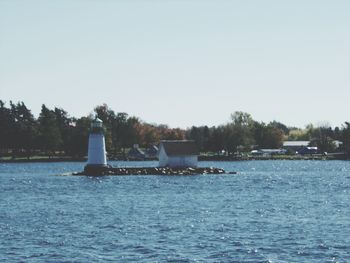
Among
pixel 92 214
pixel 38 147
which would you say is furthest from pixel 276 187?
pixel 38 147

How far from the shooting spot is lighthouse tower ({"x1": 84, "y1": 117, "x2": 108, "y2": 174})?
9794cm

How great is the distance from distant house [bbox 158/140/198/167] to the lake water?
92.3 feet

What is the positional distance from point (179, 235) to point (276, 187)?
43879mm

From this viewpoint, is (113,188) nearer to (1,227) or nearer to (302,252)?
(1,227)

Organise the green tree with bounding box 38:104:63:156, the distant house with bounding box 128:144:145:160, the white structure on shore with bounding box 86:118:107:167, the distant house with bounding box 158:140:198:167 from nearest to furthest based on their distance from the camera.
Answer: the white structure on shore with bounding box 86:118:107:167 → the distant house with bounding box 158:140:198:167 → the green tree with bounding box 38:104:63:156 → the distant house with bounding box 128:144:145:160

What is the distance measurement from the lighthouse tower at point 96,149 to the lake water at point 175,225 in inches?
816

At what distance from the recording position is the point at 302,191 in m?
75.2

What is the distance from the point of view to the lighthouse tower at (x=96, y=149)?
97.9m

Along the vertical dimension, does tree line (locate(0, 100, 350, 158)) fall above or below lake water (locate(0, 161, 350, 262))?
above

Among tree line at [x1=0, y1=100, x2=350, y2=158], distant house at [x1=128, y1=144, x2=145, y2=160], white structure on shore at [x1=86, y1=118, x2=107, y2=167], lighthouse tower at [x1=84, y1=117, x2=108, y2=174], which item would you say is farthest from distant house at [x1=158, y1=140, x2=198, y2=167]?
distant house at [x1=128, y1=144, x2=145, y2=160]

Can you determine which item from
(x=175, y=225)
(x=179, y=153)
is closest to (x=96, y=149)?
(x=179, y=153)

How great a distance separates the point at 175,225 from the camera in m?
43.6

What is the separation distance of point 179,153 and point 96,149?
14144 millimetres

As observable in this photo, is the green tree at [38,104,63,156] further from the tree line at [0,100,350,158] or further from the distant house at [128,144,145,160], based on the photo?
the distant house at [128,144,145,160]
